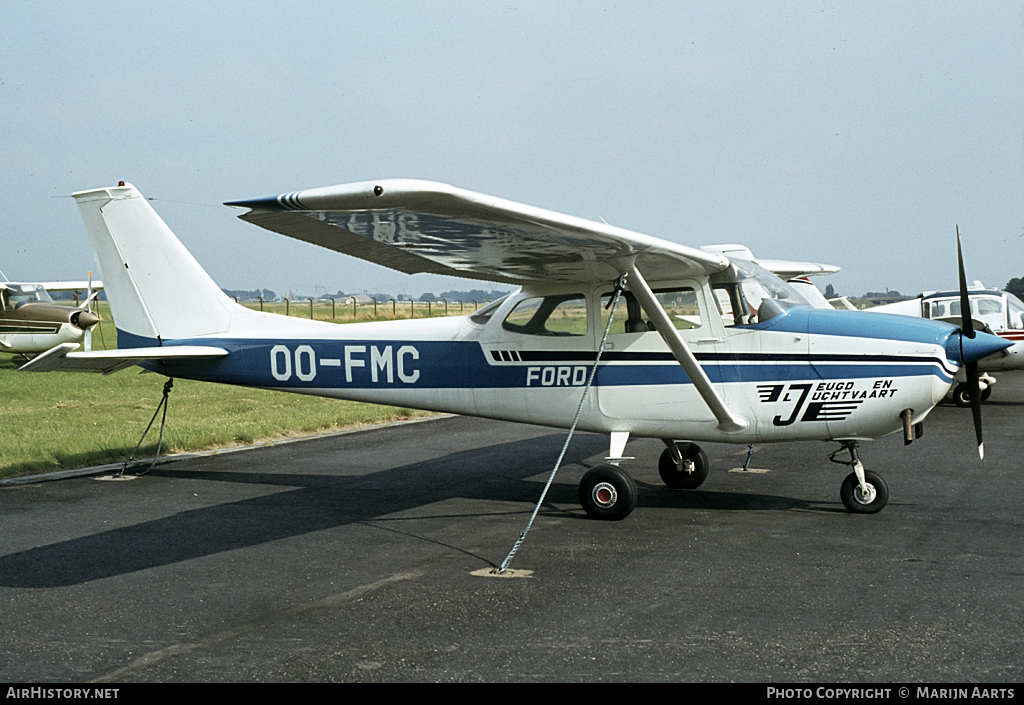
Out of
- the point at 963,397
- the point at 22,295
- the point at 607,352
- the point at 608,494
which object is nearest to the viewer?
the point at 608,494

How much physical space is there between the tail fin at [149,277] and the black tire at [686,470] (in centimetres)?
534

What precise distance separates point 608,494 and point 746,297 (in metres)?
2.25

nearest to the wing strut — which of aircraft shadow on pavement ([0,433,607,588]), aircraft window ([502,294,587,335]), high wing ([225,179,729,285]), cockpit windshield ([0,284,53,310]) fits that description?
high wing ([225,179,729,285])

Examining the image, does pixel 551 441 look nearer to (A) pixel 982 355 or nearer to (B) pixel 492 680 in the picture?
(A) pixel 982 355

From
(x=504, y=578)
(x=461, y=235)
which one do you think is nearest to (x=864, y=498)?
(x=504, y=578)

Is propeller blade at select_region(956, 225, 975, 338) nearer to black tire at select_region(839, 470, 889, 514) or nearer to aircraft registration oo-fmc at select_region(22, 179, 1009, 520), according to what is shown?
aircraft registration oo-fmc at select_region(22, 179, 1009, 520)

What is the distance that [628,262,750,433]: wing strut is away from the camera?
786 centimetres

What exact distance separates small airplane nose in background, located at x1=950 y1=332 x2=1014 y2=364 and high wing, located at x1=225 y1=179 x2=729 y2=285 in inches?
84.8

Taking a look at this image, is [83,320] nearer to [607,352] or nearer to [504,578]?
[607,352]

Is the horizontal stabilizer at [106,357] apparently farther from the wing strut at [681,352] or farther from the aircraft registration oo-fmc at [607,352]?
the wing strut at [681,352]

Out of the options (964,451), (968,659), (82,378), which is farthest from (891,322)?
(82,378)

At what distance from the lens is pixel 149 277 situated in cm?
1062

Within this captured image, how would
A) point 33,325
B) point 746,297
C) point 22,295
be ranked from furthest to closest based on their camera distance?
point 22,295 → point 33,325 → point 746,297
